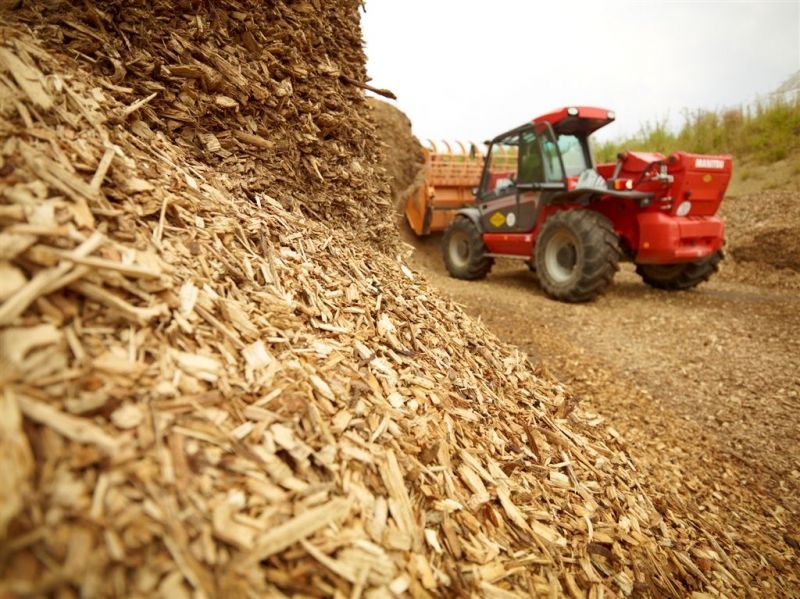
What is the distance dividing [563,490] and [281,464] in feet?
4.12

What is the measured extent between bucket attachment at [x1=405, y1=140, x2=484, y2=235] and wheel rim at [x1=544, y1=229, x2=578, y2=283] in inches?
128

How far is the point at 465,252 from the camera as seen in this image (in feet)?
27.4

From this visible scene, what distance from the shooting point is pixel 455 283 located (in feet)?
25.2

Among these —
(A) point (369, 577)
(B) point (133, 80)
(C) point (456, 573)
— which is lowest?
(C) point (456, 573)

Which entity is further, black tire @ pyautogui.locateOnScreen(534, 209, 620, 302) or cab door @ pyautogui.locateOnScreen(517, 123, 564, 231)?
cab door @ pyautogui.locateOnScreen(517, 123, 564, 231)

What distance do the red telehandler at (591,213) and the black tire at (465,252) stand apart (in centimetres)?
3

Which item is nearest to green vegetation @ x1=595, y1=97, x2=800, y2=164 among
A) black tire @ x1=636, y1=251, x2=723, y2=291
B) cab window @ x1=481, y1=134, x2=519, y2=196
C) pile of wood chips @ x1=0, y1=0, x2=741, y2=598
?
cab window @ x1=481, y1=134, x2=519, y2=196

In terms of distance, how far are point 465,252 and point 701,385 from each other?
16.5 feet

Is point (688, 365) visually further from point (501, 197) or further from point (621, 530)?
point (501, 197)

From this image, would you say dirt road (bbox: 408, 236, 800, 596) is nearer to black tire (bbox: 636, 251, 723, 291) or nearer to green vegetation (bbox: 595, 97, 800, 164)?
black tire (bbox: 636, 251, 723, 291)

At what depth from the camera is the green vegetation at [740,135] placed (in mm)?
11031

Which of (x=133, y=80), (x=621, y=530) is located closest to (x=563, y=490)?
(x=621, y=530)

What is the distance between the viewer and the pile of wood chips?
33.8 inches

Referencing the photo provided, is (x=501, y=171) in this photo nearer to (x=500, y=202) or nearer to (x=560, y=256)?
(x=500, y=202)
